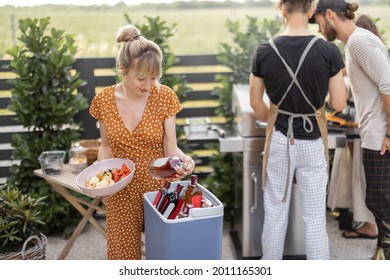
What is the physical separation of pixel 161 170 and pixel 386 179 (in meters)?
1.66

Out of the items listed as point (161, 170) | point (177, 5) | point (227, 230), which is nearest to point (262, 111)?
point (161, 170)

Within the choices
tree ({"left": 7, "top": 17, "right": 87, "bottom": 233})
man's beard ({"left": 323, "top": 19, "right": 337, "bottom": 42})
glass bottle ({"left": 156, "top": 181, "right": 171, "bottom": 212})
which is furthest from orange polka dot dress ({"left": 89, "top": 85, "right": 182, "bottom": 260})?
tree ({"left": 7, "top": 17, "right": 87, "bottom": 233})

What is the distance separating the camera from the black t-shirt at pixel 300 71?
289 centimetres

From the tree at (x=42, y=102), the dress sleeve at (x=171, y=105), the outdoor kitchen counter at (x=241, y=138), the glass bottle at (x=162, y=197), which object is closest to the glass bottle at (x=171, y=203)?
the glass bottle at (x=162, y=197)

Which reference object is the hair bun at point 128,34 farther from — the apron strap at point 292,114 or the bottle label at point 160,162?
the apron strap at point 292,114

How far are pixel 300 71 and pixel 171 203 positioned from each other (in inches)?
45.6

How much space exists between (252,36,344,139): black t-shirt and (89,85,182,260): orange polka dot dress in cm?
71

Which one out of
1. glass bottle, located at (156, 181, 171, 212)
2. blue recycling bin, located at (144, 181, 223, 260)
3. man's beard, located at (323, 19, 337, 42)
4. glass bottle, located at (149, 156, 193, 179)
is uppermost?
man's beard, located at (323, 19, 337, 42)

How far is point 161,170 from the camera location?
7.67 feet

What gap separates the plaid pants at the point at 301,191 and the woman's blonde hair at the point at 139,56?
108 centimetres

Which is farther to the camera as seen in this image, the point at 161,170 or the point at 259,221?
the point at 259,221

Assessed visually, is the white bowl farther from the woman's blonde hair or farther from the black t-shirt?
the black t-shirt

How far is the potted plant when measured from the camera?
2.71 metres

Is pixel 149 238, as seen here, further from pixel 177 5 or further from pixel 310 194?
pixel 177 5
